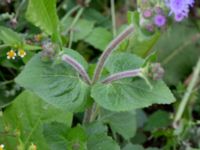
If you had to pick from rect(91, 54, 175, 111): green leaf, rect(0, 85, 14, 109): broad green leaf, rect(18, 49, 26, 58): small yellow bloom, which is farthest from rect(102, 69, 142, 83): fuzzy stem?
rect(0, 85, 14, 109): broad green leaf

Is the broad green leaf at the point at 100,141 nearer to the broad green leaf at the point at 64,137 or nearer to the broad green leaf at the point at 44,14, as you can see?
the broad green leaf at the point at 64,137

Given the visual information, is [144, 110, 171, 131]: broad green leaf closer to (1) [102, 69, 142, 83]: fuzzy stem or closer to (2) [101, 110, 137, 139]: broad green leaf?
(2) [101, 110, 137, 139]: broad green leaf

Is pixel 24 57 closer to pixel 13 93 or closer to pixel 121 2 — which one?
pixel 13 93

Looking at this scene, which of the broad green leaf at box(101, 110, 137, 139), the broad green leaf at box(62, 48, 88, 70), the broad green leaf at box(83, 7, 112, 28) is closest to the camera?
the broad green leaf at box(62, 48, 88, 70)

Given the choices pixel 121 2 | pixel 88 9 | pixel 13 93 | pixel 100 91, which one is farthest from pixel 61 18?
pixel 100 91

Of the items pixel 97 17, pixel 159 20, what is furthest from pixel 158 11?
pixel 97 17

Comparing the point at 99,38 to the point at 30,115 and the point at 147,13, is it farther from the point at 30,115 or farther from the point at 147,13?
the point at 147,13

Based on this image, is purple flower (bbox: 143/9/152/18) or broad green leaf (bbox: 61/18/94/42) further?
broad green leaf (bbox: 61/18/94/42)
